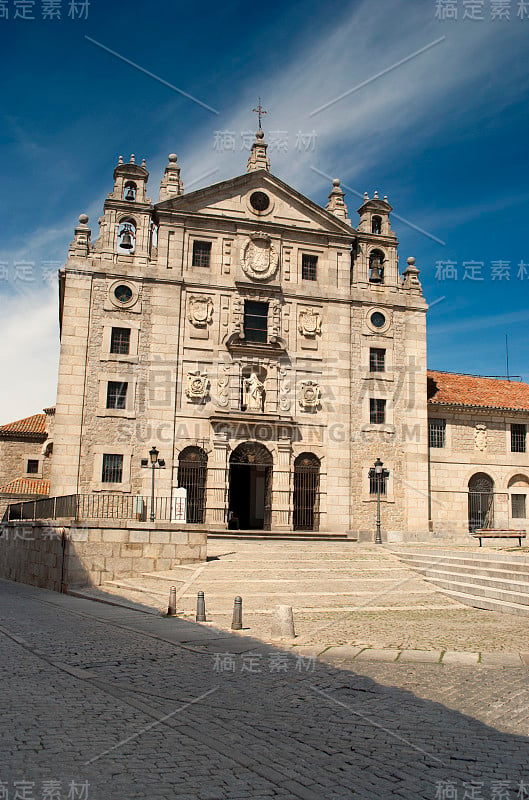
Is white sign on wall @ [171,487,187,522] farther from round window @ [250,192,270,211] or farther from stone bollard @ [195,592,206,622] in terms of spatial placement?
round window @ [250,192,270,211]

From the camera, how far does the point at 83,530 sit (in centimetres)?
2223

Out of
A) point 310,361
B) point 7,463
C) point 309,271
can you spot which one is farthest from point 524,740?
point 7,463

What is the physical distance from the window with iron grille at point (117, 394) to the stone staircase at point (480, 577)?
15.3 m

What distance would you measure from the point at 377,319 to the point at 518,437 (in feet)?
33.3

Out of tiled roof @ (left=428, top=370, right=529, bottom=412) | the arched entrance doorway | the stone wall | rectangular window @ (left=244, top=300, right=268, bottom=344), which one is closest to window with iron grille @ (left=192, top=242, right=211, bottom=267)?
rectangular window @ (left=244, top=300, right=268, bottom=344)

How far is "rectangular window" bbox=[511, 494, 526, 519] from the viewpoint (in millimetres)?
37875

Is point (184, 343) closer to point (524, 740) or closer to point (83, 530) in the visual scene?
point (83, 530)

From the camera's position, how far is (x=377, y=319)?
37.0 meters

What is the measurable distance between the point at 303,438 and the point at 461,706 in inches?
1035

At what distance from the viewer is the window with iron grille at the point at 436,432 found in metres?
37.2

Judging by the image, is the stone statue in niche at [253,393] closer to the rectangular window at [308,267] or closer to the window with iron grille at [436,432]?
the rectangular window at [308,267]

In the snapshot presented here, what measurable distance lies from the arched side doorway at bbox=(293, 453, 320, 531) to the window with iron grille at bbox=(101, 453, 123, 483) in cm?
818

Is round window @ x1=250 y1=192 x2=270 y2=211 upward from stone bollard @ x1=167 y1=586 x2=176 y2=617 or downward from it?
upward

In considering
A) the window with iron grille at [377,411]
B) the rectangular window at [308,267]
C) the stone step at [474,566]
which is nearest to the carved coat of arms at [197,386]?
the rectangular window at [308,267]
